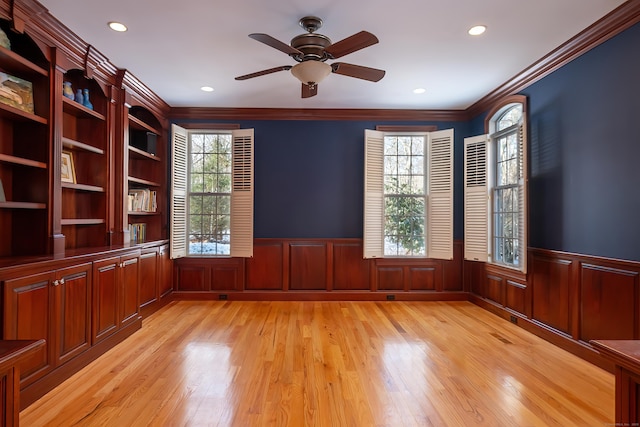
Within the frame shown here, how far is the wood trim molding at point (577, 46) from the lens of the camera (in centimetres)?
274

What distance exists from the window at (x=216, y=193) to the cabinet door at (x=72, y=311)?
2.23 meters

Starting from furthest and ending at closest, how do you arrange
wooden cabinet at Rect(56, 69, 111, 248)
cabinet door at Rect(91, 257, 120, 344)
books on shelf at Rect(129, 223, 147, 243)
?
books on shelf at Rect(129, 223, 147, 243) → wooden cabinet at Rect(56, 69, 111, 248) → cabinet door at Rect(91, 257, 120, 344)

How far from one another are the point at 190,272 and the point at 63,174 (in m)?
2.36

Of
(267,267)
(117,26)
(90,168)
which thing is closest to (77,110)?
(90,168)

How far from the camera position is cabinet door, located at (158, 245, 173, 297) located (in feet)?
15.8

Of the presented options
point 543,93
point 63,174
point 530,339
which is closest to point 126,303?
point 63,174

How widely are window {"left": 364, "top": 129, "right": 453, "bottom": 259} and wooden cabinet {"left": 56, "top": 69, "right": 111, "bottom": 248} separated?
10.9ft

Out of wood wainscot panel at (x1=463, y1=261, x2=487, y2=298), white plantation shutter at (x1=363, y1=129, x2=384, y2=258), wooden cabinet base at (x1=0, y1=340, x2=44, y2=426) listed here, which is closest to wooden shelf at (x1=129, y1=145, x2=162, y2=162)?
white plantation shutter at (x1=363, y1=129, x2=384, y2=258)

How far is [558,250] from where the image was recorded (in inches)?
140

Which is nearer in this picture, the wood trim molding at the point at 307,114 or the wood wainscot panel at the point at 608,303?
the wood wainscot panel at the point at 608,303

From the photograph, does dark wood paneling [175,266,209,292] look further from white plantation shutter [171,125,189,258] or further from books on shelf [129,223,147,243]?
books on shelf [129,223,147,243]

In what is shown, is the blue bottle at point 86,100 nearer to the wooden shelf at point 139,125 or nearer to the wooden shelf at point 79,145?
the wooden shelf at point 79,145

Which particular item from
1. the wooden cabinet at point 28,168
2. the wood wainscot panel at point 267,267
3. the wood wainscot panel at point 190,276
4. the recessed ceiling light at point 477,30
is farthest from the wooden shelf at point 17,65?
the recessed ceiling light at point 477,30

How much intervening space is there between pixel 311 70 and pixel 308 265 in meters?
3.12
